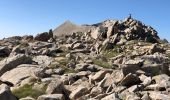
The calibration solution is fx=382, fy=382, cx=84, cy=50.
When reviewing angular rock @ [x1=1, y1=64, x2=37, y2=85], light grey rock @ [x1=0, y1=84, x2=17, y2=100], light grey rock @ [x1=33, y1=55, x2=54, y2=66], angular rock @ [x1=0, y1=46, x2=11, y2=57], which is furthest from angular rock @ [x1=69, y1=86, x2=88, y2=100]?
angular rock @ [x1=0, y1=46, x2=11, y2=57]

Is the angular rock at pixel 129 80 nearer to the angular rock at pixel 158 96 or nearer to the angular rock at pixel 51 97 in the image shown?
the angular rock at pixel 158 96

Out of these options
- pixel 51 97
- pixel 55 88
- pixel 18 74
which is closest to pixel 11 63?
pixel 18 74

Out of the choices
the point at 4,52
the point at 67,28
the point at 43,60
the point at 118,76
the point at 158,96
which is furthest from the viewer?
the point at 67,28

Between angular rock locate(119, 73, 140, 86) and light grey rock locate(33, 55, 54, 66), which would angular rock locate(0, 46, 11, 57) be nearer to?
light grey rock locate(33, 55, 54, 66)

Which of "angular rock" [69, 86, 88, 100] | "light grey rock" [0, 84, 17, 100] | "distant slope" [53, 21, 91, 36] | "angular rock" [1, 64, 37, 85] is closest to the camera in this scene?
"light grey rock" [0, 84, 17, 100]

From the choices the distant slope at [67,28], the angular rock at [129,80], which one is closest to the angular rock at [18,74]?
the angular rock at [129,80]

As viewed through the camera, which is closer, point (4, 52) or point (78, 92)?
point (78, 92)

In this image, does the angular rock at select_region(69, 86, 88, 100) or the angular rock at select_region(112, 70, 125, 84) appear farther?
the angular rock at select_region(112, 70, 125, 84)

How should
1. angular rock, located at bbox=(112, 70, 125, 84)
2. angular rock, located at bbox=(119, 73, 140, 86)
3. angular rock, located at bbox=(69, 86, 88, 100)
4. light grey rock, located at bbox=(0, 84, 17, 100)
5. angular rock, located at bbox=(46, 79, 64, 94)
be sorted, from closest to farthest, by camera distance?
light grey rock, located at bbox=(0, 84, 17, 100) → angular rock, located at bbox=(69, 86, 88, 100) → angular rock, located at bbox=(46, 79, 64, 94) → angular rock, located at bbox=(119, 73, 140, 86) → angular rock, located at bbox=(112, 70, 125, 84)

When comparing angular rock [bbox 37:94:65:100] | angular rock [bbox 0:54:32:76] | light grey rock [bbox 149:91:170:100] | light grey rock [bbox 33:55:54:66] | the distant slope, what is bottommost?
light grey rock [bbox 149:91:170:100]

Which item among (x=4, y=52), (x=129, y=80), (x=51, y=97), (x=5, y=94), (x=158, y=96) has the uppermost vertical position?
(x=4, y=52)

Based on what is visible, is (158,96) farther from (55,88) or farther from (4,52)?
(4,52)

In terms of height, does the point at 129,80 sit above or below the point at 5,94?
below

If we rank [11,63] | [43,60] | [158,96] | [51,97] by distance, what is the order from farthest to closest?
[43,60], [11,63], [51,97], [158,96]
